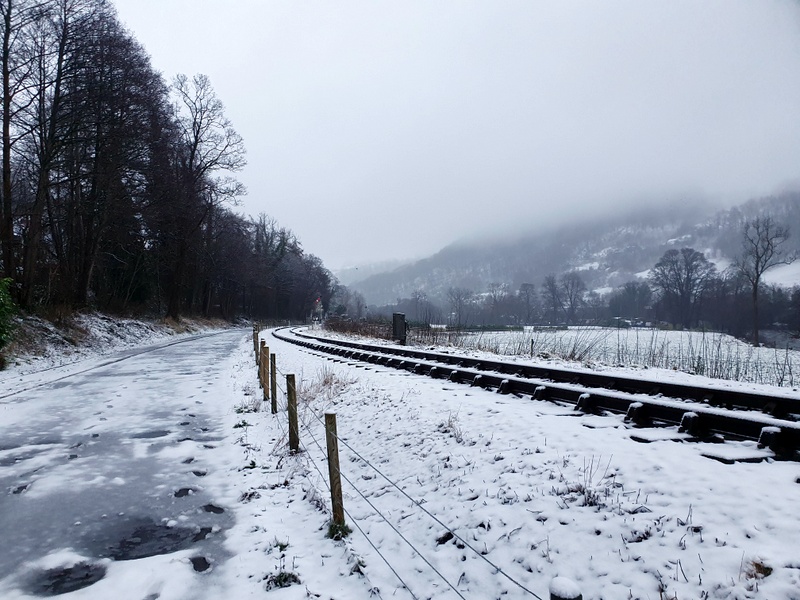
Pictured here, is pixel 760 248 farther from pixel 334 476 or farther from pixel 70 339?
pixel 70 339

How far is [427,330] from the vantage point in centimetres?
2400

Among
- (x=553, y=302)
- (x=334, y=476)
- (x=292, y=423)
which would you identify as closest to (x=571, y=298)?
(x=553, y=302)

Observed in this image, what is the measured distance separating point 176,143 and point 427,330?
20.7 metres

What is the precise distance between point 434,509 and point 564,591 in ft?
9.19

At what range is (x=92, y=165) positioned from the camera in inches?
898

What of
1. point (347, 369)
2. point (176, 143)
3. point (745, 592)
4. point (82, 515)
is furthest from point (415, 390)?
point (176, 143)

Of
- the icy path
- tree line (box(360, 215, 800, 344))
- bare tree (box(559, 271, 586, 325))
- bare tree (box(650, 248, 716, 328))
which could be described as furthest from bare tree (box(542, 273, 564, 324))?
the icy path

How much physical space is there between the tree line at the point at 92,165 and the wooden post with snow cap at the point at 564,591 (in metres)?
18.0

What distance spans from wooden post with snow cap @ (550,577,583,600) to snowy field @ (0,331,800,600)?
130 cm

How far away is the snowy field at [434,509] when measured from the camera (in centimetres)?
297

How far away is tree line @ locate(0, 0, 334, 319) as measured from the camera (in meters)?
17.8

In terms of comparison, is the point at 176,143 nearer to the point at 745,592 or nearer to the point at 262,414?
the point at 262,414

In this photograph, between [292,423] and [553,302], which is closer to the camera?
[292,423]

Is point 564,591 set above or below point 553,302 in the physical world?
below
